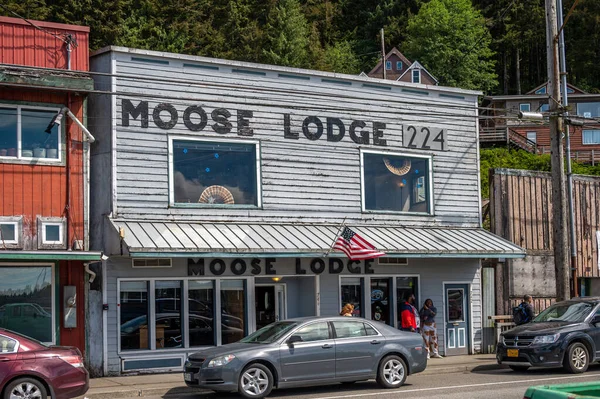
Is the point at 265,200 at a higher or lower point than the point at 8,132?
lower

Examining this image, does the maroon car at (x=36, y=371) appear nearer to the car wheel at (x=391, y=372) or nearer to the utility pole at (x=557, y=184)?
the car wheel at (x=391, y=372)

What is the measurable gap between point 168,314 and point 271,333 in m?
4.58

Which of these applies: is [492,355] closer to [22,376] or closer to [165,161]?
[165,161]

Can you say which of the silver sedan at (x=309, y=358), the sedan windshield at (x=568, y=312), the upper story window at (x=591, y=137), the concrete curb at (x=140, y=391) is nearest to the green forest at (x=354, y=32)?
the upper story window at (x=591, y=137)

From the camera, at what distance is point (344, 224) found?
73.9 feet

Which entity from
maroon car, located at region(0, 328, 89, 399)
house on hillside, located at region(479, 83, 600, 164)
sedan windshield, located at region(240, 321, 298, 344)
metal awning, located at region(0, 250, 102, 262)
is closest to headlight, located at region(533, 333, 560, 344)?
sedan windshield, located at region(240, 321, 298, 344)

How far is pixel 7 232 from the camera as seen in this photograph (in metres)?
18.0

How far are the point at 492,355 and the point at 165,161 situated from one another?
1064 centimetres

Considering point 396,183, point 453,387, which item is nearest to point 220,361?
point 453,387

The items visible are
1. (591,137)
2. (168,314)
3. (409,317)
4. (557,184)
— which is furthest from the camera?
(591,137)

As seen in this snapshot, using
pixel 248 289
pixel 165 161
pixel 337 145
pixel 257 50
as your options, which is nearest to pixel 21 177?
pixel 165 161

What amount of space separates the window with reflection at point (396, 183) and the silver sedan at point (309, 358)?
694 centimetres

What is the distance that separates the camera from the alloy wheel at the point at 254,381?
14883mm

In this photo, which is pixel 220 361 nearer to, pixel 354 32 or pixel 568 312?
pixel 568 312
